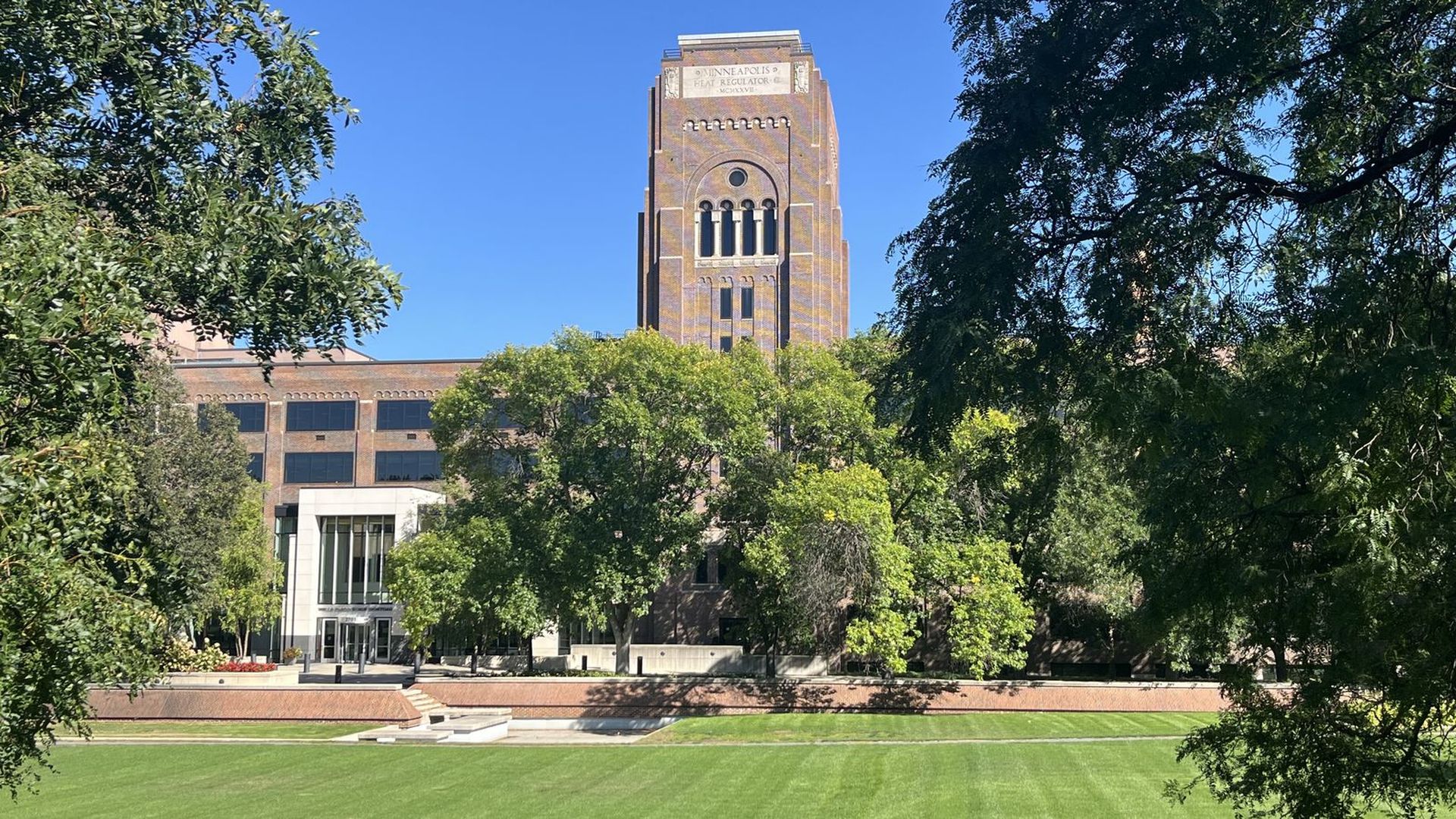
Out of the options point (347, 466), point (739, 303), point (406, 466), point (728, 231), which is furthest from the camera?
point (728, 231)

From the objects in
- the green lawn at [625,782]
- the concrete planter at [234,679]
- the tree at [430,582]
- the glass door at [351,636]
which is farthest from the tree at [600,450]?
the glass door at [351,636]

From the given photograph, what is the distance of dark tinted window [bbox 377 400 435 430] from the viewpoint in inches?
A: 2566

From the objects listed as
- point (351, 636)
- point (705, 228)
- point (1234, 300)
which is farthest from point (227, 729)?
point (705, 228)

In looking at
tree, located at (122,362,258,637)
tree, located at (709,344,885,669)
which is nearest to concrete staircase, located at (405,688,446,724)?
tree, located at (122,362,258,637)

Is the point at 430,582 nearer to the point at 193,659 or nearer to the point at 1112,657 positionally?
the point at 193,659

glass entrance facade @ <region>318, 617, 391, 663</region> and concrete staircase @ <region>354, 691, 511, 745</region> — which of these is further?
Answer: glass entrance facade @ <region>318, 617, 391, 663</region>

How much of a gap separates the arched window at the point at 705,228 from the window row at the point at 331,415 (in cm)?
1925

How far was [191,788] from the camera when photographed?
2352 cm

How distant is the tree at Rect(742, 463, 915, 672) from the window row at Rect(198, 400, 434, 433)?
1314 inches

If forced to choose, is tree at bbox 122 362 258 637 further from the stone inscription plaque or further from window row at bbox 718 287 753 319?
the stone inscription plaque

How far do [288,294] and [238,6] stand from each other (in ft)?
9.44

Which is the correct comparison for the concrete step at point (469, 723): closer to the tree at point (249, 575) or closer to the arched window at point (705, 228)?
the tree at point (249, 575)

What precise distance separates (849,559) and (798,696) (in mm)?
5397

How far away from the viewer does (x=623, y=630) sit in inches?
1724
